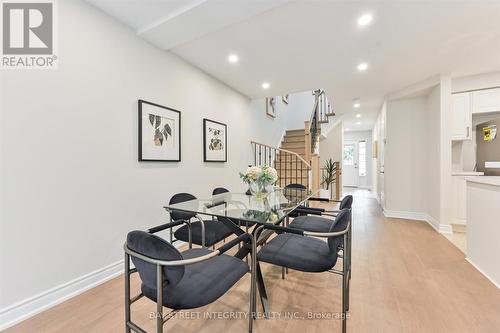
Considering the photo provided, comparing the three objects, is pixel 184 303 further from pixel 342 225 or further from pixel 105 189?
pixel 105 189

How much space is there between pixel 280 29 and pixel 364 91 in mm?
2768

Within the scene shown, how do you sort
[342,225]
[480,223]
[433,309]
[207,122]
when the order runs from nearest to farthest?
[342,225] < [433,309] < [480,223] < [207,122]

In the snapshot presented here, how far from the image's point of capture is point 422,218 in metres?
4.18

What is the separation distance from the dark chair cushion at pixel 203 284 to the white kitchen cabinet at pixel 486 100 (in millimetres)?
4647

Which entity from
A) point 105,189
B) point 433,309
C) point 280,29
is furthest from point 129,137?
point 433,309

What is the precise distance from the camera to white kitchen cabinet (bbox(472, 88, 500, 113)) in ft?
11.1

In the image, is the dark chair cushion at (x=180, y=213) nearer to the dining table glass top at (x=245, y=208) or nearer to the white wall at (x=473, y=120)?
the dining table glass top at (x=245, y=208)

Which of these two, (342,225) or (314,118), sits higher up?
(314,118)

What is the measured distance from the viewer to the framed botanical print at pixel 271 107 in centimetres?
562

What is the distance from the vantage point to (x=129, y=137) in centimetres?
225

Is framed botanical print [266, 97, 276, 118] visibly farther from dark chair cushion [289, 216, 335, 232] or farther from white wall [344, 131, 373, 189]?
white wall [344, 131, 373, 189]

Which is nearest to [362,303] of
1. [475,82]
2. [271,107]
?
[475,82]

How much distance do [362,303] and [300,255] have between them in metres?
0.78

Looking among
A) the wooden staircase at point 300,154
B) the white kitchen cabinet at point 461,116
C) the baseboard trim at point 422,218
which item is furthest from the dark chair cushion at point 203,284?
the white kitchen cabinet at point 461,116
